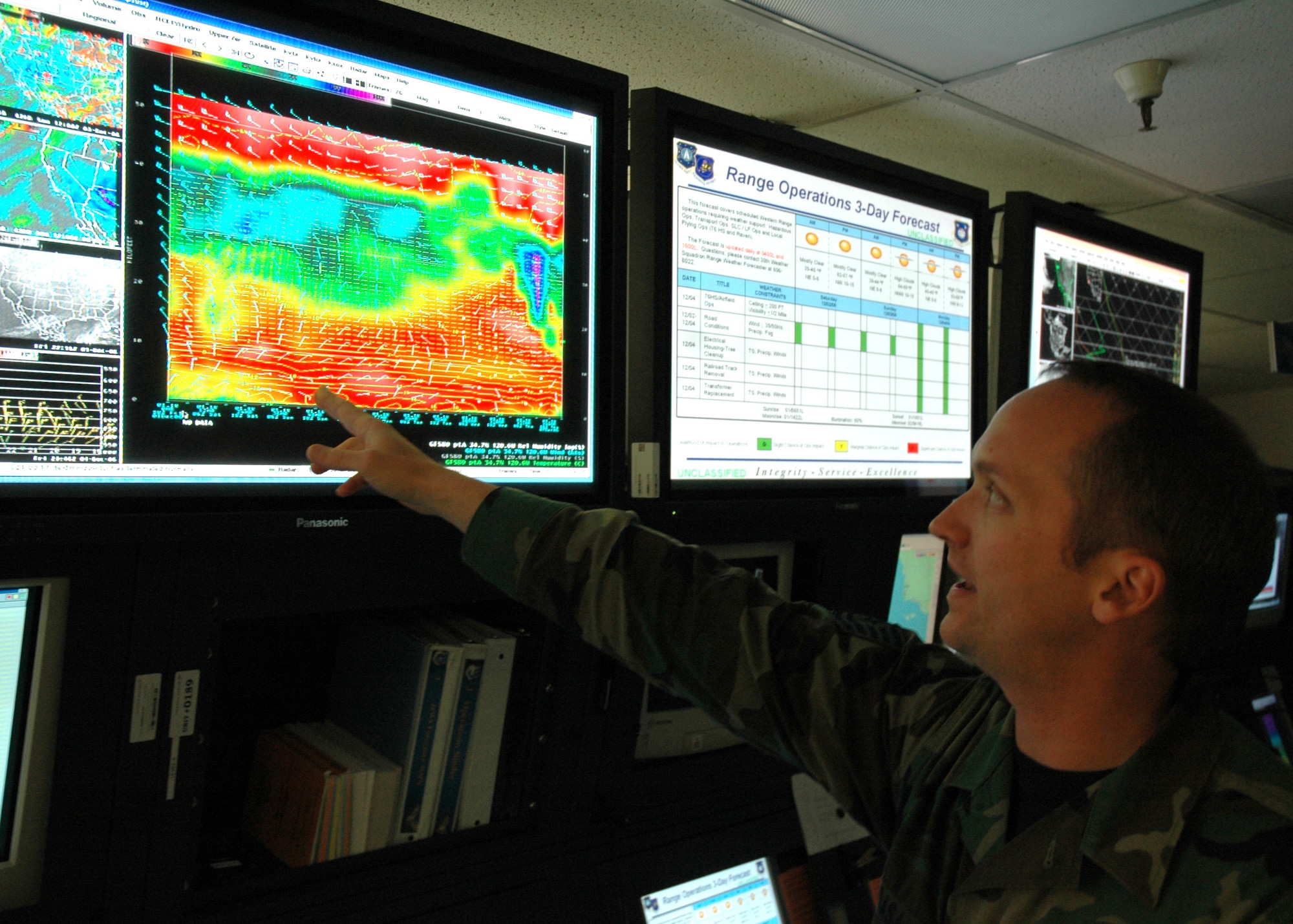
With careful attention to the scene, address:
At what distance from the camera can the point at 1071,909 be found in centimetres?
88

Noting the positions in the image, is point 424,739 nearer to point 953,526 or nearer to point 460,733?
point 460,733

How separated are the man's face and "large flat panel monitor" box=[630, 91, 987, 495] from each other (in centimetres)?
38

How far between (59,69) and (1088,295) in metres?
1.73

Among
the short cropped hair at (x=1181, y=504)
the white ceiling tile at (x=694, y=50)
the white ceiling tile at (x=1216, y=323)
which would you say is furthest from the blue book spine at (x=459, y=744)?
the white ceiling tile at (x=1216, y=323)

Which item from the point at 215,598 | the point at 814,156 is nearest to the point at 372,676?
the point at 215,598

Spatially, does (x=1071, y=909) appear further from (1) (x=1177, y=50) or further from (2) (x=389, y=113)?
(1) (x=1177, y=50)

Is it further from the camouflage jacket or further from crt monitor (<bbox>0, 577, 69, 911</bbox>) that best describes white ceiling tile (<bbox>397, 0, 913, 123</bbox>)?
crt monitor (<bbox>0, 577, 69, 911</bbox>)

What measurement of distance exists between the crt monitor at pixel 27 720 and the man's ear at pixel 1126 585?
986 millimetres

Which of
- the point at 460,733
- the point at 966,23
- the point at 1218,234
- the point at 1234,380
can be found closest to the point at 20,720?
the point at 460,733

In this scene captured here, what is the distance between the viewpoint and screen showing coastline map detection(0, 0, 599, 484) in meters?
0.85

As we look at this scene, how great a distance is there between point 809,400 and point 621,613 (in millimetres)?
537

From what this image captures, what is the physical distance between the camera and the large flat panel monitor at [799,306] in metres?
1.30

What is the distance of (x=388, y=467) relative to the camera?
0.96 m

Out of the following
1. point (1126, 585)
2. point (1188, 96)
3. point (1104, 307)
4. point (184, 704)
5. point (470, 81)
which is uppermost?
point (1188, 96)
